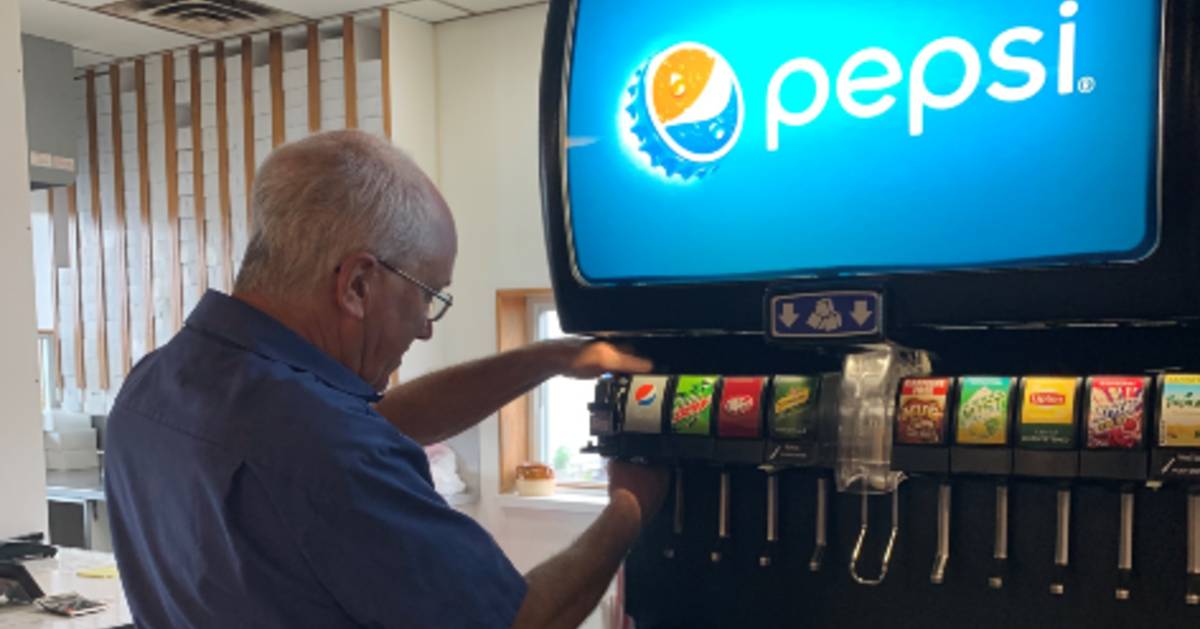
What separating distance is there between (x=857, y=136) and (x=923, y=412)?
10.5 inches

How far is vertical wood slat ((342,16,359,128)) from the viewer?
4879 millimetres

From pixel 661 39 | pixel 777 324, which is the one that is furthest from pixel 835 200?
pixel 661 39

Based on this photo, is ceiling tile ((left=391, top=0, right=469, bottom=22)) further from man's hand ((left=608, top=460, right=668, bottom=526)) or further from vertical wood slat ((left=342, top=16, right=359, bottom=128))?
man's hand ((left=608, top=460, right=668, bottom=526))

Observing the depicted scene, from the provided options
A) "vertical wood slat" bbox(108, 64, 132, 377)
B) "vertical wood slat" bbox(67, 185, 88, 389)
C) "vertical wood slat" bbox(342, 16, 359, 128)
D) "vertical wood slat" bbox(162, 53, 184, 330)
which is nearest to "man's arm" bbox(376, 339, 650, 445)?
"vertical wood slat" bbox(342, 16, 359, 128)

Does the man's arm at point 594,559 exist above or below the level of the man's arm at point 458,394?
below

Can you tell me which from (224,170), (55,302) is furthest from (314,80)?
(55,302)

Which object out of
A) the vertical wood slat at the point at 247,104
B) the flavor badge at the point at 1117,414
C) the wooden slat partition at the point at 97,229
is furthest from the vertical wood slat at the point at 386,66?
the flavor badge at the point at 1117,414

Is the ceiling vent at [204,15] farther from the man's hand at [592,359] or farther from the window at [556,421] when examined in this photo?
the man's hand at [592,359]

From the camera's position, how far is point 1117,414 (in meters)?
1.04

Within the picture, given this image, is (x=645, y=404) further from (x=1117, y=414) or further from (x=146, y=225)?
(x=146, y=225)

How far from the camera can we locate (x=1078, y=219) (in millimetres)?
1040

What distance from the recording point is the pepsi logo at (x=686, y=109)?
3.93ft

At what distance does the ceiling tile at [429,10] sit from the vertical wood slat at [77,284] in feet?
6.98

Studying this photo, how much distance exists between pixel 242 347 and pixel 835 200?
0.59 meters
